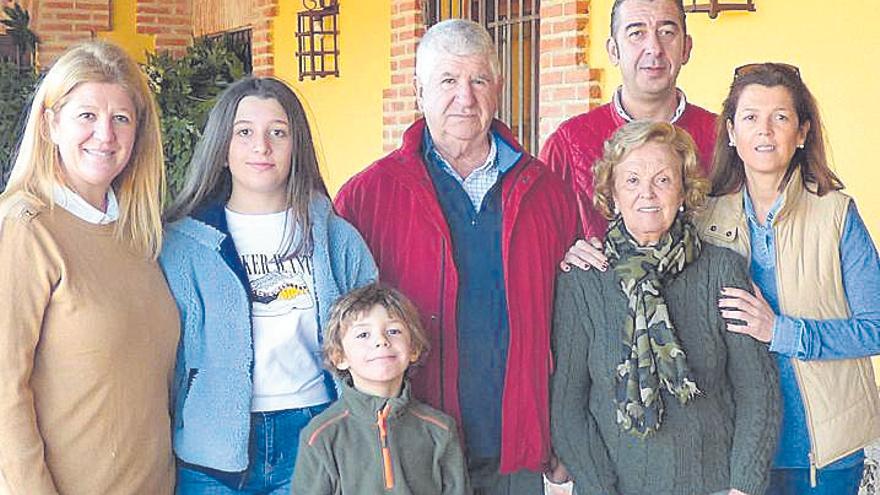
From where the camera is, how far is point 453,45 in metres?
2.61

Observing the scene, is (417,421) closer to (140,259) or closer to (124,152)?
(140,259)

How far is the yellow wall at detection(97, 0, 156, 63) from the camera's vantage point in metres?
10.3

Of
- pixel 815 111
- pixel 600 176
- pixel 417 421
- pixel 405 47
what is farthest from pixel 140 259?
pixel 405 47

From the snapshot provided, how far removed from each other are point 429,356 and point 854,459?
950 millimetres

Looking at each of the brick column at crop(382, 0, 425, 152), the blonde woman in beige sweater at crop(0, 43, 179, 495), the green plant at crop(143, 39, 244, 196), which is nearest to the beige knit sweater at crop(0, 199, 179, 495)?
the blonde woman in beige sweater at crop(0, 43, 179, 495)

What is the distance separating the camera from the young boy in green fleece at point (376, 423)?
2.38m

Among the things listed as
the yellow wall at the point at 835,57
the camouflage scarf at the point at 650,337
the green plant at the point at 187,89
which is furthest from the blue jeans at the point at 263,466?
the green plant at the point at 187,89

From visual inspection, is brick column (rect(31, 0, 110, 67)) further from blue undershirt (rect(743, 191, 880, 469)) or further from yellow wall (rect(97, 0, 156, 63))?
blue undershirt (rect(743, 191, 880, 469))

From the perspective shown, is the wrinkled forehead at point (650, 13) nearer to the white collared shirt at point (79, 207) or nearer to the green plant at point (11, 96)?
the white collared shirt at point (79, 207)

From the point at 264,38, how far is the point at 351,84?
1.38m

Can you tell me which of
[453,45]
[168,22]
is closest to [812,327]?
[453,45]

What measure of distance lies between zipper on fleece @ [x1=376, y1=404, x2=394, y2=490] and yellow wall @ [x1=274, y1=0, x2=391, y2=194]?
4546mm

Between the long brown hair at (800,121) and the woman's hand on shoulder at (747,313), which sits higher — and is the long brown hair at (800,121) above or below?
above

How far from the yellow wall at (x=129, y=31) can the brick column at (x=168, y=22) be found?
0.20 feet
